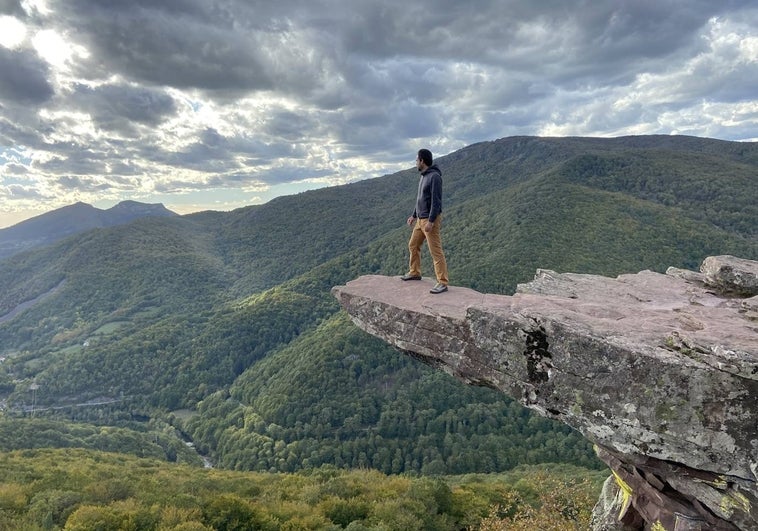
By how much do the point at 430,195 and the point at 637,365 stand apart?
6.87 meters

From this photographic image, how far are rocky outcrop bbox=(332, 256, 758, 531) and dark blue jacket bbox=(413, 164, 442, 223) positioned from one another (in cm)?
262

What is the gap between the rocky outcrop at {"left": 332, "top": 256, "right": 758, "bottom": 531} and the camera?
7.40m

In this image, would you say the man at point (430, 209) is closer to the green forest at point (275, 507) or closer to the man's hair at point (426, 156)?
the man's hair at point (426, 156)

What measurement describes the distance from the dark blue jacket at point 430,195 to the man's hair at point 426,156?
17 centimetres

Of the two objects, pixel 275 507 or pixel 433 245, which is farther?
pixel 275 507

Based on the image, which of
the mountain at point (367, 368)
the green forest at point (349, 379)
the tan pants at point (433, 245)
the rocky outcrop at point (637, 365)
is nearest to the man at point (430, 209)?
the tan pants at point (433, 245)

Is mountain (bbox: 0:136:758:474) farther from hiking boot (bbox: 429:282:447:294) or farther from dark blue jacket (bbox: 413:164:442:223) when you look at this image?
dark blue jacket (bbox: 413:164:442:223)

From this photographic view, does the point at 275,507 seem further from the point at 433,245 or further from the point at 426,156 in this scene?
the point at 426,156

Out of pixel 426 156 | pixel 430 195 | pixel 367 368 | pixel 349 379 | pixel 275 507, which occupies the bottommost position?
pixel 349 379

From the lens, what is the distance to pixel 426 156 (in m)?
12.3

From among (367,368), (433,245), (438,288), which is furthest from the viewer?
(367,368)

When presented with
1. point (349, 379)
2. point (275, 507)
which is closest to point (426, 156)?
point (275, 507)

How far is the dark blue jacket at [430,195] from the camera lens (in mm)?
11930

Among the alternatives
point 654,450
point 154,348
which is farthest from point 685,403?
point 154,348
